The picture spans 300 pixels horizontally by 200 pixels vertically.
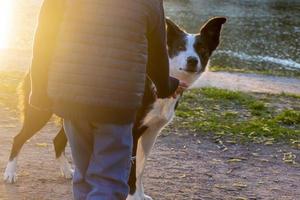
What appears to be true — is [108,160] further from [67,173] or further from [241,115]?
[241,115]

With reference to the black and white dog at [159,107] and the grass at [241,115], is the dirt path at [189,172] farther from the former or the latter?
the grass at [241,115]

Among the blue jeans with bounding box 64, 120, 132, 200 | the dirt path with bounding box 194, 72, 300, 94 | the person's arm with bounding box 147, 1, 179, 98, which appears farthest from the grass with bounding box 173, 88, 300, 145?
the blue jeans with bounding box 64, 120, 132, 200

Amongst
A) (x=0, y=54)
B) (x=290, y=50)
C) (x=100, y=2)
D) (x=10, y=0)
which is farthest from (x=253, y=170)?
(x=10, y=0)

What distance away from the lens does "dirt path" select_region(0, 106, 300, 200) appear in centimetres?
494

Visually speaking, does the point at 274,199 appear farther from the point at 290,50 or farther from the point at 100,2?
the point at 290,50

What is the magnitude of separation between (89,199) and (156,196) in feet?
6.24

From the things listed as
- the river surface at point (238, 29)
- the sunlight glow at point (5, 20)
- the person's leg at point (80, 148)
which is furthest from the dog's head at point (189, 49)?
the sunlight glow at point (5, 20)

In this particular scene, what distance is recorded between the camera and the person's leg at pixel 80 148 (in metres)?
3.10

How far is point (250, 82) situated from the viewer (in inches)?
476

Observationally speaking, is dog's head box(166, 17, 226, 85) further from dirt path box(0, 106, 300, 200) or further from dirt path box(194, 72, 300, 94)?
dirt path box(194, 72, 300, 94)

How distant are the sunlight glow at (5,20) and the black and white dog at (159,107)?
11.6 m

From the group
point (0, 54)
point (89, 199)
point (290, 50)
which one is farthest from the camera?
point (290, 50)

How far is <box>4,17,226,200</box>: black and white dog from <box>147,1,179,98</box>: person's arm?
1.28m

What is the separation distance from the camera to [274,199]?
5066mm
